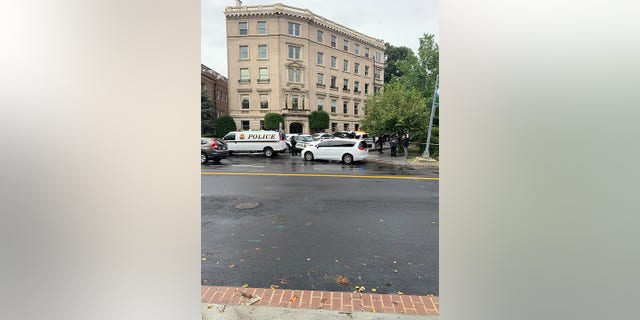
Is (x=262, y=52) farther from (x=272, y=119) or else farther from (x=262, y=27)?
(x=272, y=119)

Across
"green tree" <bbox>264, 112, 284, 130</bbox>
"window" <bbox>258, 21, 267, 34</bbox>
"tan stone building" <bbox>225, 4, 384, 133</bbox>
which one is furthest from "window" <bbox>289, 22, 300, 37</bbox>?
"green tree" <bbox>264, 112, 284, 130</bbox>

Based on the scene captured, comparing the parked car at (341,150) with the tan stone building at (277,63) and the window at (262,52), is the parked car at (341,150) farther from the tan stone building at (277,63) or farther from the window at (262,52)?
the window at (262,52)

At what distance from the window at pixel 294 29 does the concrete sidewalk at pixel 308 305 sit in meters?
43.9

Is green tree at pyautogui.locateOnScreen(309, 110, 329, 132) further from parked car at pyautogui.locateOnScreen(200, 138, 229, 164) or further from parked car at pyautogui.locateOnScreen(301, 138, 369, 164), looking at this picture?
parked car at pyautogui.locateOnScreen(200, 138, 229, 164)

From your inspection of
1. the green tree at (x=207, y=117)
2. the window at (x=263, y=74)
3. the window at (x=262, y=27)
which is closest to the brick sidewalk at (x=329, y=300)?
the green tree at (x=207, y=117)

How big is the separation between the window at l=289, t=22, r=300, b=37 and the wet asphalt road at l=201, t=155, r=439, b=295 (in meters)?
37.8

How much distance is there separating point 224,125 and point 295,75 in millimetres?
11619

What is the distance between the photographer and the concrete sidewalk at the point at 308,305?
3.07m

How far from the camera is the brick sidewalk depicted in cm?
324
